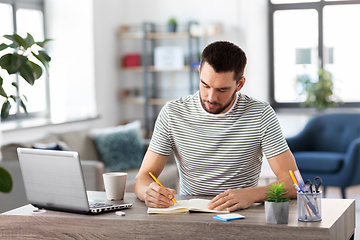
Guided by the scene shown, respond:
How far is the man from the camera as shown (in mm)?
1832

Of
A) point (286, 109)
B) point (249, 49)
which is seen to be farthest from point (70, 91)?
point (286, 109)

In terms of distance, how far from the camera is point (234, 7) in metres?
5.87

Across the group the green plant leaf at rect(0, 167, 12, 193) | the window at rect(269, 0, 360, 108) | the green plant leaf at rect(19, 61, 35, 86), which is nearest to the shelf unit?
the window at rect(269, 0, 360, 108)

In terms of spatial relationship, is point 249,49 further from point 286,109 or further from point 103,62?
point 103,62

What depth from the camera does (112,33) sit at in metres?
6.05

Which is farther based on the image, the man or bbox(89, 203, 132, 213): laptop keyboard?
the man

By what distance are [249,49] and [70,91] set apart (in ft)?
6.94

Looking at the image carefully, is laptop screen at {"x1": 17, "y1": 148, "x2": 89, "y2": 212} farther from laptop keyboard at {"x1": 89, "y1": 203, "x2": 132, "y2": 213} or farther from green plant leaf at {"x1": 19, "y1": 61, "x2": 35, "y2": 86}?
green plant leaf at {"x1": 19, "y1": 61, "x2": 35, "y2": 86}

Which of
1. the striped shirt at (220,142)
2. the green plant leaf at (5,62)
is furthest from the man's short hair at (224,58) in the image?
the green plant leaf at (5,62)

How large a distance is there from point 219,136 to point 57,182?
0.66m

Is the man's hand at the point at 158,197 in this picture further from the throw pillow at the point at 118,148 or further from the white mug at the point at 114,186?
the throw pillow at the point at 118,148

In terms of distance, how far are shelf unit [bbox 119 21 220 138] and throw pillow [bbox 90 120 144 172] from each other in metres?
1.57

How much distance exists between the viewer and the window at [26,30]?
467cm

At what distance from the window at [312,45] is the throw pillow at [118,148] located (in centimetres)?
219
